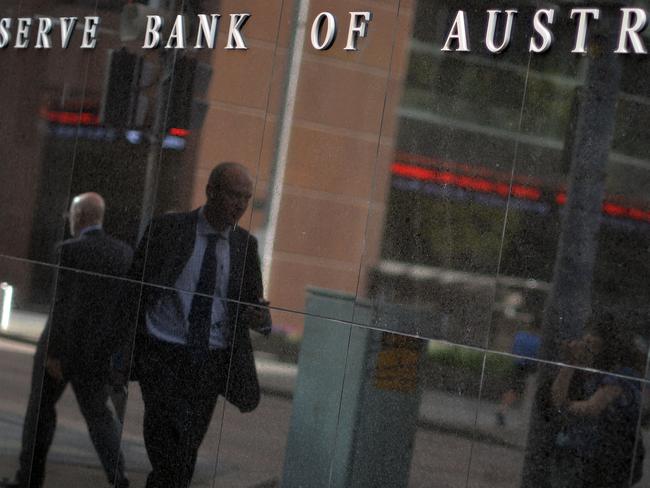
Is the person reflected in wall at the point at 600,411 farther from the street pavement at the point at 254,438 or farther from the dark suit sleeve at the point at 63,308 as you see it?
the dark suit sleeve at the point at 63,308

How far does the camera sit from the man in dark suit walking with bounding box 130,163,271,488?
25.0 ft

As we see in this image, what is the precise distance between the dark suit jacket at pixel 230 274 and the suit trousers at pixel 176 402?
11 centimetres

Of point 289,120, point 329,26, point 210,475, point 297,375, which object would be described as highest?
point 329,26

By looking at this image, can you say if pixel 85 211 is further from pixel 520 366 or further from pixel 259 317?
pixel 520 366

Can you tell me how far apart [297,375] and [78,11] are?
3303 millimetres

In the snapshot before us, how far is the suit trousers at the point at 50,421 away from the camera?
8.34 meters

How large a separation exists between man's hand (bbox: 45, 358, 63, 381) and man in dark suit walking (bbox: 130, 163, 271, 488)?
923 mm

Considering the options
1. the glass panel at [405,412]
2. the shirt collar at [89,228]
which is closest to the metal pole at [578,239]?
the glass panel at [405,412]

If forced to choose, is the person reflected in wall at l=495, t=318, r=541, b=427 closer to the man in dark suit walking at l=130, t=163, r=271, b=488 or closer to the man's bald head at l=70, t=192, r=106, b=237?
the man in dark suit walking at l=130, t=163, r=271, b=488

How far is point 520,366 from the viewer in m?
6.36

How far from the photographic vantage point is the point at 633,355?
602cm

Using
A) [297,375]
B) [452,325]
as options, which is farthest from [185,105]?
[452,325]

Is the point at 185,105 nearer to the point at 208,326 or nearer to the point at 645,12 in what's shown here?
the point at 208,326

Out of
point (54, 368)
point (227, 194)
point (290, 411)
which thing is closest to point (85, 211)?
point (54, 368)
